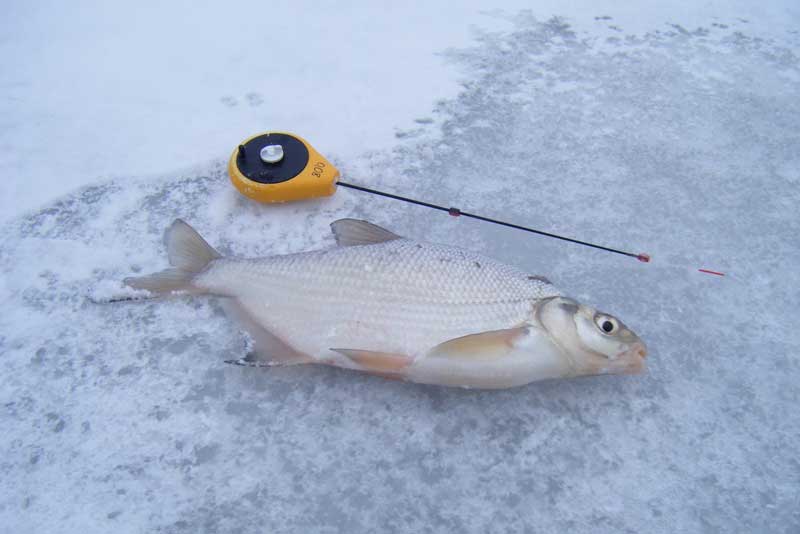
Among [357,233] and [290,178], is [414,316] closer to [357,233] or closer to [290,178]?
[357,233]

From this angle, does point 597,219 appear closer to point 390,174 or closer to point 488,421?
point 390,174

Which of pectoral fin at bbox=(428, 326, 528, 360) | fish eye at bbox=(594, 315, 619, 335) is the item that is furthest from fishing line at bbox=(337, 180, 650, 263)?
pectoral fin at bbox=(428, 326, 528, 360)

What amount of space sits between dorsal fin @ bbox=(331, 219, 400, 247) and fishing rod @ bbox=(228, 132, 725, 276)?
230 mm

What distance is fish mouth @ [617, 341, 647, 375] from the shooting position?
1.75m

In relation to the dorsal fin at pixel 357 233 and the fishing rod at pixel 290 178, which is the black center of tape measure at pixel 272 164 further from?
the dorsal fin at pixel 357 233

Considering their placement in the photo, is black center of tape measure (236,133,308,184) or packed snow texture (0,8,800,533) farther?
black center of tape measure (236,133,308,184)

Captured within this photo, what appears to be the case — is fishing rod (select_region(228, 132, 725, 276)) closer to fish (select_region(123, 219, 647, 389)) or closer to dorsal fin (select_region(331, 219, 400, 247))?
dorsal fin (select_region(331, 219, 400, 247))

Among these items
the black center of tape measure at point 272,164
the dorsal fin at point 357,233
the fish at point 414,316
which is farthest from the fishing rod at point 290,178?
the fish at point 414,316

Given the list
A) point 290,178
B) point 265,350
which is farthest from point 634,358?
point 290,178

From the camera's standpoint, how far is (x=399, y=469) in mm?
1622

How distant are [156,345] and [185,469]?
1.41ft

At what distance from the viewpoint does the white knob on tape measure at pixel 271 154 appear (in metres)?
2.20

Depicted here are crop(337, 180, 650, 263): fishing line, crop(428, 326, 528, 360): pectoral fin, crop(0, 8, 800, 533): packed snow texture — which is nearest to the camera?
crop(0, 8, 800, 533): packed snow texture

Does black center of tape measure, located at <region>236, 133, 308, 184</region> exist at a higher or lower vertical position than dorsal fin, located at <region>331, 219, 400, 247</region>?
higher
